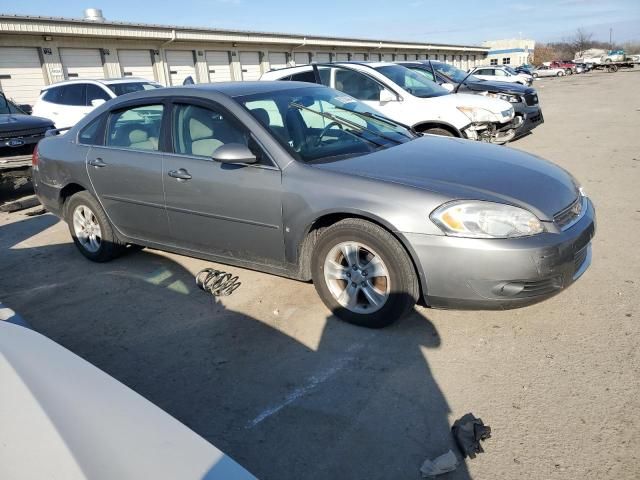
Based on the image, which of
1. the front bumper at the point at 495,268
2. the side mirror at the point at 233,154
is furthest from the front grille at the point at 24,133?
the front bumper at the point at 495,268

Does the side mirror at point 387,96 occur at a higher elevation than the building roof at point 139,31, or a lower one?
lower

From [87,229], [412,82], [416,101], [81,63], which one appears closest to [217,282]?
[87,229]

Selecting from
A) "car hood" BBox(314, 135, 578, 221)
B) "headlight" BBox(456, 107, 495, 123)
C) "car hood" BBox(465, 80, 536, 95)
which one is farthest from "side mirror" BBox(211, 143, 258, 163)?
"car hood" BBox(465, 80, 536, 95)

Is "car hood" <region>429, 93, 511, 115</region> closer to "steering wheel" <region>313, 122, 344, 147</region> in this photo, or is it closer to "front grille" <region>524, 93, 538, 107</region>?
"front grille" <region>524, 93, 538, 107</region>

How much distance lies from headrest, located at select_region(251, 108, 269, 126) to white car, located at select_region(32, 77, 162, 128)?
847 centimetres

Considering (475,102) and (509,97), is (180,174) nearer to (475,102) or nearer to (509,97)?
(475,102)

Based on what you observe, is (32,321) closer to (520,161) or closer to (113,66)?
(520,161)

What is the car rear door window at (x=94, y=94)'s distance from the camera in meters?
11.1

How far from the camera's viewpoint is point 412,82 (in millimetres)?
8805

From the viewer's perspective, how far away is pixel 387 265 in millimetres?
3232

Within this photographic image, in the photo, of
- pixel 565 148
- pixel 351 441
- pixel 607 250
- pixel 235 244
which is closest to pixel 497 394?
pixel 351 441

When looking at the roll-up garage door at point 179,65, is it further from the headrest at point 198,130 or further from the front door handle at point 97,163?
the headrest at point 198,130

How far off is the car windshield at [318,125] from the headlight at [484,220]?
1.00 meters

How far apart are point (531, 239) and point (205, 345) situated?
2.17 metres
